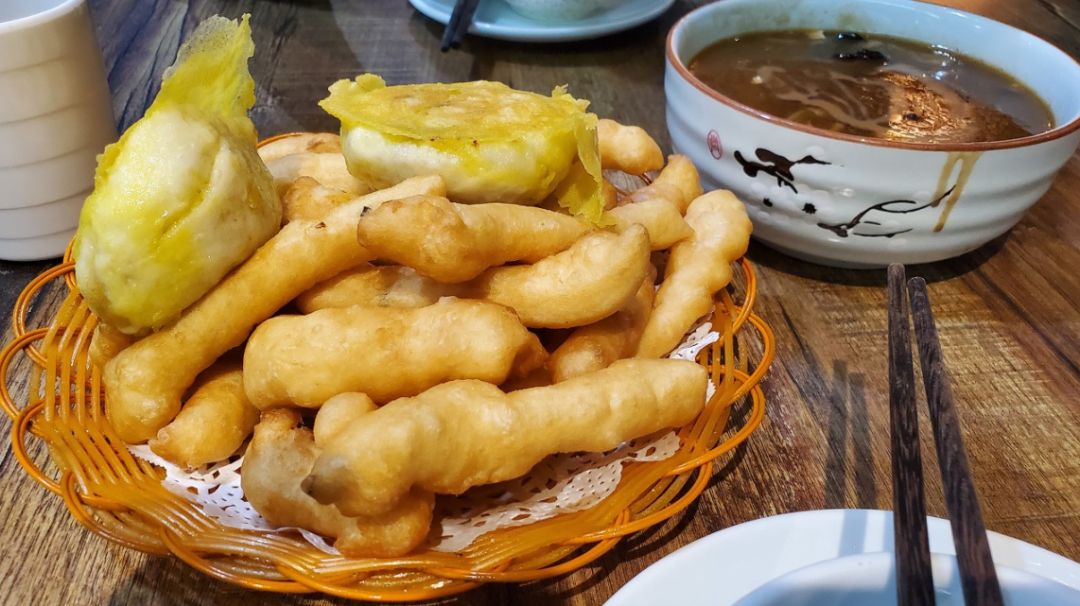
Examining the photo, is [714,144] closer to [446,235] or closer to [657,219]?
[657,219]

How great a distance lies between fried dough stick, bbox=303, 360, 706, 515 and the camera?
2.43 feet

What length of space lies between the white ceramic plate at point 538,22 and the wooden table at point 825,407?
6.5 inches

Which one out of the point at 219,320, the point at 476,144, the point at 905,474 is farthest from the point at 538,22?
the point at 905,474

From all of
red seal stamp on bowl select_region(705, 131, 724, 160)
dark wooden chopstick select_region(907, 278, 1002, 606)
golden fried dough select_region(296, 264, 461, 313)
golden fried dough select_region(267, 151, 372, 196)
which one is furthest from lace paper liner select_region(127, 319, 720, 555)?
red seal stamp on bowl select_region(705, 131, 724, 160)

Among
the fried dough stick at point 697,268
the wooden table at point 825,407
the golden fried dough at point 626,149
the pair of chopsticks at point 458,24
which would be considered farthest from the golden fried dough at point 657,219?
the pair of chopsticks at point 458,24

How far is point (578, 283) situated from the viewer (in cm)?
98

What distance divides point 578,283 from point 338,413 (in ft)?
1.11

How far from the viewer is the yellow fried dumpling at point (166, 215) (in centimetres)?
87

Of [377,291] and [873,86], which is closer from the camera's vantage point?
[377,291]

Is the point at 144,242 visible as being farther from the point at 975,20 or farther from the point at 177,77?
the point at 975,20

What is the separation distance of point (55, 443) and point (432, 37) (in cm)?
169

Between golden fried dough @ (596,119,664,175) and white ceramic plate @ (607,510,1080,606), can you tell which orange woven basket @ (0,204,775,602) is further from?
golden fried dough @ (596,119,664,175)

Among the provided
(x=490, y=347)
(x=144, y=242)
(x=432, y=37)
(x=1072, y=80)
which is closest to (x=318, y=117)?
(x=432, y=37)

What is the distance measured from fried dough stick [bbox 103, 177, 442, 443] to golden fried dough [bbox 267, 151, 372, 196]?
20 cm
